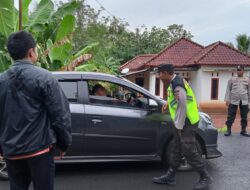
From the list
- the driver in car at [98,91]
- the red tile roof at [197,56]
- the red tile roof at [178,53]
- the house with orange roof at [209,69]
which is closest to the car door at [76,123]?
the driver in car at [98,91]

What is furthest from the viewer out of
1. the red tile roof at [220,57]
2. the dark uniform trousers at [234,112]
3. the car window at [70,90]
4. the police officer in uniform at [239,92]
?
the red tile roof at [220,57]

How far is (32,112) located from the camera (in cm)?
319

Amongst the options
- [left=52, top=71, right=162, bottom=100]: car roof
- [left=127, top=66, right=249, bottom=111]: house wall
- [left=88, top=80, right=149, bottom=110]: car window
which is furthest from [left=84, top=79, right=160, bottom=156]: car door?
[left=127, top=66, right=249, bottom=111]: house wall

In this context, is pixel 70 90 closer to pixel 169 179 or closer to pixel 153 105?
pixel 153 105

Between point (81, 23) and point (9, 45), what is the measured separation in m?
33.0

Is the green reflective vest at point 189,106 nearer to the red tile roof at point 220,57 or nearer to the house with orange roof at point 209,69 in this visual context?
the house with orange roof at point 209,69

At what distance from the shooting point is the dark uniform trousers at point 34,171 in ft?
10.6

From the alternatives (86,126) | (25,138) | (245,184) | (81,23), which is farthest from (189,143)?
(81,23)

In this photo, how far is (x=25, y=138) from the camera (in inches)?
126

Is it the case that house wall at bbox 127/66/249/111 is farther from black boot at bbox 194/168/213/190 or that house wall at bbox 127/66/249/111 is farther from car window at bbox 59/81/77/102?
black boot at bbox 194/168/213/190

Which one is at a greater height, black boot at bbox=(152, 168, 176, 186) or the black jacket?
the black jacket

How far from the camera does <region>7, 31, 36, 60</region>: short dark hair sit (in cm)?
325

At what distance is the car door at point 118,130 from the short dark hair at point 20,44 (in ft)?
10.6

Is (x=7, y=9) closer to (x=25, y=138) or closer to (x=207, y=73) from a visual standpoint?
(x=25, y=138)
